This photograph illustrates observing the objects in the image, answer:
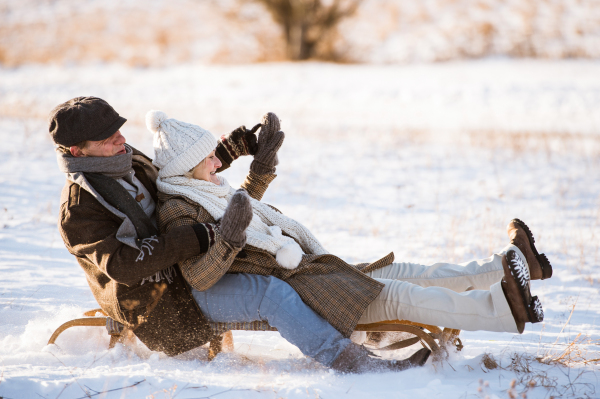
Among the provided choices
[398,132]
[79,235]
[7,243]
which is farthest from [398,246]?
[398,132]

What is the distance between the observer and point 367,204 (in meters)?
6.79

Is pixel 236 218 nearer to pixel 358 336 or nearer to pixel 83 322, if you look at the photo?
pixel 358 336

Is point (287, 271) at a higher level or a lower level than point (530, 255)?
lower

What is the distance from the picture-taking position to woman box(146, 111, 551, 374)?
2.61 m

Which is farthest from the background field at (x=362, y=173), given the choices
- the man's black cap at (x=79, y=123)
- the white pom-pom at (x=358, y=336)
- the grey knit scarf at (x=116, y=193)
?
the man's black cap at (x=79, y=123)

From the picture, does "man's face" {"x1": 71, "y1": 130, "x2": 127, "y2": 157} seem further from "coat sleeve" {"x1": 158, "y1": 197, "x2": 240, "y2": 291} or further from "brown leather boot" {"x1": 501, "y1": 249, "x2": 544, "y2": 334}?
"brown leather boot" {"x1": 501, "y1": 249, "x2": 544, "y2": 334}

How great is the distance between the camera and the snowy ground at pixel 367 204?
8.75ft

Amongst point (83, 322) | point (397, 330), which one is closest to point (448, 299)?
point (397, 330)

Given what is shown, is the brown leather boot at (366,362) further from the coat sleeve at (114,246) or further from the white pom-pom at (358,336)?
the coat sleeve at (114,246)

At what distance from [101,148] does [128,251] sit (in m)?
0.63

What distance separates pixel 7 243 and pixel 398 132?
26.4ft

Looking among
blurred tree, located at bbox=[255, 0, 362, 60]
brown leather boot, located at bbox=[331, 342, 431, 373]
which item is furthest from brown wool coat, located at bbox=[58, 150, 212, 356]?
blurred tree, located at bbox=[255, 0, 362, 60]

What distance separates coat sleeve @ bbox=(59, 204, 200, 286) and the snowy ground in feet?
1.98

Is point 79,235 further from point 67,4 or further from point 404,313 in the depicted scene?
point 67,4
